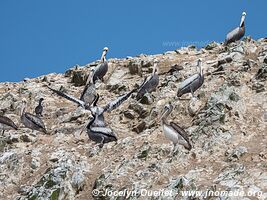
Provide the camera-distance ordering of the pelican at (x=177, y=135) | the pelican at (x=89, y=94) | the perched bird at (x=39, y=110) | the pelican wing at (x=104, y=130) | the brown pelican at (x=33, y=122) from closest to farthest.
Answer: the pelican at (x=177, y=135), the pelican wing at (x=104, y=130), the brown pelican at (x=33, y=122), the perched bird at (x=39, y=110), the pelican at (x=89, y=94)

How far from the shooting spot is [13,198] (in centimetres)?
1902

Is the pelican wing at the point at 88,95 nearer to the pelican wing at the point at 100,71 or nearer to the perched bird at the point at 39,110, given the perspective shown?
the perched bird at the point at 39,110

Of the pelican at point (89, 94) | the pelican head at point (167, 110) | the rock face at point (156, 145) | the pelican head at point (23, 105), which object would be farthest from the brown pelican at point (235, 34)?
the pelican head at point (23, 105)

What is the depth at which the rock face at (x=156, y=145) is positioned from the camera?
17.4 metres

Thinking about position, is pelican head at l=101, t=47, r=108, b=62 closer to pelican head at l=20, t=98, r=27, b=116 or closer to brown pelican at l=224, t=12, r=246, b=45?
pelican head at l=20, t=98, r=27, b=116

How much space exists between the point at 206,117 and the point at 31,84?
12.5m

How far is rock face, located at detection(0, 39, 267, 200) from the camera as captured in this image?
57.2ft

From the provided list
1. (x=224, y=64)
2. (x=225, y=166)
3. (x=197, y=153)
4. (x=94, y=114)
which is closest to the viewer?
(x=225, y=166)

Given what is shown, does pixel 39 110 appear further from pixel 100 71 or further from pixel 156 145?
pixel 156 145

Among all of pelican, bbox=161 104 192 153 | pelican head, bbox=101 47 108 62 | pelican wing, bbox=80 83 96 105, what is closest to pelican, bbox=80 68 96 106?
pelican wing, bbox=80 83 96 105

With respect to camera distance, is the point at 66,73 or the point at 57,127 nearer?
the point at 57,127

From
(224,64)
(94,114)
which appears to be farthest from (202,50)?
(94,114)

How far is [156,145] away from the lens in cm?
1986

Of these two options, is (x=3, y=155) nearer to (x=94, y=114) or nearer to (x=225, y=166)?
(x=94, y=114)
